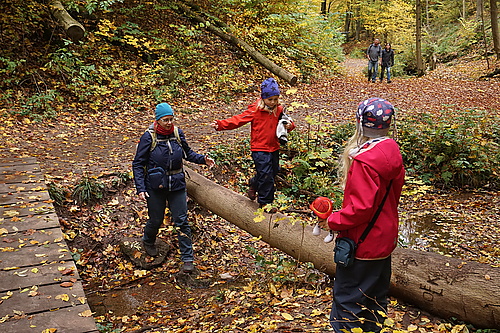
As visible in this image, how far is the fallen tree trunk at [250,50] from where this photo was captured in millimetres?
16438

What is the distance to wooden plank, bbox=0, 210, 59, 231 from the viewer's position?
17.3 feet

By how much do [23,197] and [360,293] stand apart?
5370mm

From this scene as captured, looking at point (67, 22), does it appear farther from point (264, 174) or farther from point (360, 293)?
point (360, 293)

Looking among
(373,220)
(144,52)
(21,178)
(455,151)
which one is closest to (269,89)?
(373,220)

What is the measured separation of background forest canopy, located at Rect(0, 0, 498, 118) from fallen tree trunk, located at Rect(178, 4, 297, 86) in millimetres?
284

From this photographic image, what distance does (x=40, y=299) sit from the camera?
12.9 feet

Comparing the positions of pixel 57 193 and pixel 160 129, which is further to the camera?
pixel 57 193

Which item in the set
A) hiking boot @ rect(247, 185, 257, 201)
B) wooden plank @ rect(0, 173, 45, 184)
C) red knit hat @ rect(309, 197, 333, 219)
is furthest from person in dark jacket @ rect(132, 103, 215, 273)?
red knit hat @ rect(309, 197, 333, 219)

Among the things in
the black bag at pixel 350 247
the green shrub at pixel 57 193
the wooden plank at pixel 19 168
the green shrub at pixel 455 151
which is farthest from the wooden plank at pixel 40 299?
the green shrub at pixel 455 151

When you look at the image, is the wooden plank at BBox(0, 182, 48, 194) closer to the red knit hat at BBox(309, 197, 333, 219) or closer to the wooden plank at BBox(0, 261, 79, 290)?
the wooden plank at BBox(0, 261, 79, 290)

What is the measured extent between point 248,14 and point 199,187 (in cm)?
1300

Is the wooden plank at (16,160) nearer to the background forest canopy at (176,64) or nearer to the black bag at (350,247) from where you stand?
the background forest canopy at (176,64)

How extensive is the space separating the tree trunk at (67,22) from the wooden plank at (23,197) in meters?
7.19

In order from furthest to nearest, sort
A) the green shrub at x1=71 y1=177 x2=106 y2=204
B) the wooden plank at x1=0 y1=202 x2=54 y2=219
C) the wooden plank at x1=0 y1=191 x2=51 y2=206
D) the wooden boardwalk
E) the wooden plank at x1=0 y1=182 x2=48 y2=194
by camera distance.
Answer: the green shrub at x1=71 y1=177 x2=106 y2=204 → the wooden plank at x1=0 y1=182 x2=48 y2=194 → the wooden plank at x1=0 y1=191 x2=51 y2=206 → the wooden plank at x1=0 y1=202 x2=54 y2=219 → the wooden boardwalk
